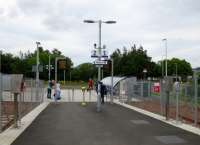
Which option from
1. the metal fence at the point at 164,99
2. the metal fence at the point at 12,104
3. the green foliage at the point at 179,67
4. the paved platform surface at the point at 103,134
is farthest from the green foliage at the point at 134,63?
the paved platform surface at the point at 103,134

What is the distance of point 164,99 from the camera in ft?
88.8

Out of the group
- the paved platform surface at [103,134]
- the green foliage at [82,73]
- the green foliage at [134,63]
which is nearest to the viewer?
the paved platform surface at [103,134]

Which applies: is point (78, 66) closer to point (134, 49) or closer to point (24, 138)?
point (134, 49)

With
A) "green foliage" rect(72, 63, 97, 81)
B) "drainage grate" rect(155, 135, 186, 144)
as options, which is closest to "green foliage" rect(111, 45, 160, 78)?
"green foliage" rect(72, 63, 97, 81)

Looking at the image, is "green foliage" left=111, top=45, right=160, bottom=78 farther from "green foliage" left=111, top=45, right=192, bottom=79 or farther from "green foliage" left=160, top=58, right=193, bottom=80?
"green foliage" left=160, top=58, right=193, bottom=80

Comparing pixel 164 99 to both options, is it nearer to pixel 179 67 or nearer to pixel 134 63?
pixel 134 63

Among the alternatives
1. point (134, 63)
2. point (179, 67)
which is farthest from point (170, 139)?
point (179, 67)

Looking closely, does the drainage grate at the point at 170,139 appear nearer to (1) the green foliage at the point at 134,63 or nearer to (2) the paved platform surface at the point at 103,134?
(2) the paved platform surface at the point at 103,134

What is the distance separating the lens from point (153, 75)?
10975 cm

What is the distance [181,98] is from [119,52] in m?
91.0

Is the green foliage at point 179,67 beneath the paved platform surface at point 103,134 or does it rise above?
above

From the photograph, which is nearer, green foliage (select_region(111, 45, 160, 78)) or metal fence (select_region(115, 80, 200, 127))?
metal fence (select_region(115, 80, 200, 127))

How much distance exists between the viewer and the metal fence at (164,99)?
2066cm

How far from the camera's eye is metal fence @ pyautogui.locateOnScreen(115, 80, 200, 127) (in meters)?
20.7
